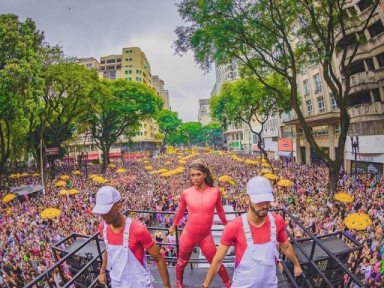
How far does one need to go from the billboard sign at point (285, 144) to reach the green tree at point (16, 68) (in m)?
30.1

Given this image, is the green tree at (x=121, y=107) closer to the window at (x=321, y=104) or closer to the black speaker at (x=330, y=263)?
the window at (x=321, y=104)

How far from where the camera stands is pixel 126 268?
2408 mm

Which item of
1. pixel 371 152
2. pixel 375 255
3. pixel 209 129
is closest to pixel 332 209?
pixel 375 255

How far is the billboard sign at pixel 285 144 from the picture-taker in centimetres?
3362

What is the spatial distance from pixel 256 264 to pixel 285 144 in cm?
3543

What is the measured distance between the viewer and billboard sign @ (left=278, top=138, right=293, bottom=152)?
33625 mm

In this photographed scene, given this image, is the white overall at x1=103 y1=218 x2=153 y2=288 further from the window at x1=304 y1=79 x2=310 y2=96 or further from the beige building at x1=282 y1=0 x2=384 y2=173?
the window at x1=304 y1=79 x2=310 y2=96

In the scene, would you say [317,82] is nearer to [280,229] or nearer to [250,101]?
[250,101]

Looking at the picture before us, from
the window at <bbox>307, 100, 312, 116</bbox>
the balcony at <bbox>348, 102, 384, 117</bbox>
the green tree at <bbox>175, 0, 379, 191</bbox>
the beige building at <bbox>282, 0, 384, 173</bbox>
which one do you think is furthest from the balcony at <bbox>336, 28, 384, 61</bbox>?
the window at <bbox>307, 100, 312, 116</bbox>

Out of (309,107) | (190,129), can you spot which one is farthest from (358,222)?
(190,129)

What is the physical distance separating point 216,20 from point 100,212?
12.2m

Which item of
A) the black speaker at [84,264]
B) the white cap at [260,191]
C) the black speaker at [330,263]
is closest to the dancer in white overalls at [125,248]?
the white cap at [260,191]

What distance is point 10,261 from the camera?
8914mm

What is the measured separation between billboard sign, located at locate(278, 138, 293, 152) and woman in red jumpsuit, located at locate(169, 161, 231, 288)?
33.1 meters
